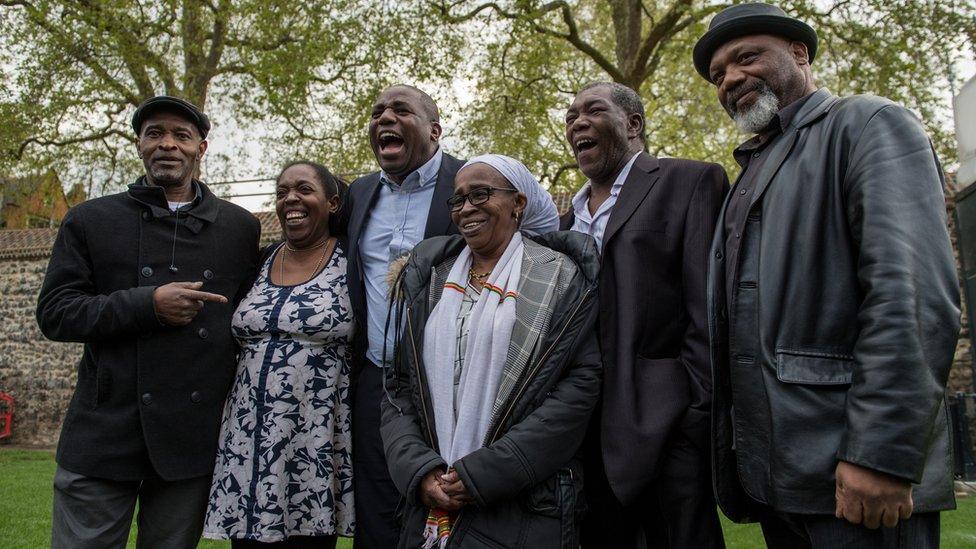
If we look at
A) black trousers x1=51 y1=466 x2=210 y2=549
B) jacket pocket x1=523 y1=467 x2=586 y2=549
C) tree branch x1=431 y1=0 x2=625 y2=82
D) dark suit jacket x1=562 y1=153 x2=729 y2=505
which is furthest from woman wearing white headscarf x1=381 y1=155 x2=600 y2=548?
tree branch x1=431 y1=0 x2=625 y2=82

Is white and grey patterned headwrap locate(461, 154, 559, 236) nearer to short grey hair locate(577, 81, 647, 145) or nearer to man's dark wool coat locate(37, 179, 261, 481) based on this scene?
short grey hair locate(577, 81, 647, 145)

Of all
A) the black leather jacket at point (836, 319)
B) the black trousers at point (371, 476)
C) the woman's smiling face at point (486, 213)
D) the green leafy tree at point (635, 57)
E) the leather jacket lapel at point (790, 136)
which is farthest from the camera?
the green leafy tree at point (635, 57)

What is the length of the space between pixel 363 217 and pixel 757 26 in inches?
77.8

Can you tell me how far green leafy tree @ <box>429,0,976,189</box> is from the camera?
9617 mm

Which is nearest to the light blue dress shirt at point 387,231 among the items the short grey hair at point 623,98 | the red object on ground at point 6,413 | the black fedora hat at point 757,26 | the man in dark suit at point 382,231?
the man in dark suit at point 382,231

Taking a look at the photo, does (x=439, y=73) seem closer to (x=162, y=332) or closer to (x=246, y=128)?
(x=246, y=128)

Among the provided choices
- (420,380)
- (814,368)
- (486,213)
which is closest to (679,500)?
(814,368)

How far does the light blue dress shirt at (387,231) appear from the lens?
339 centimetres

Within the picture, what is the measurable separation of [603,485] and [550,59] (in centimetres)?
990

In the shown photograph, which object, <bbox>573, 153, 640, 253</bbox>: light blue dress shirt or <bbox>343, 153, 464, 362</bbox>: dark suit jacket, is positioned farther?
<bbox>343, 153, 464, 362</bbox>: dark suit jacket

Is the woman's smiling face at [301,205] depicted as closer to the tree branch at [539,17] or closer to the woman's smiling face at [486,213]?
the woman's smiling face at [486,213]

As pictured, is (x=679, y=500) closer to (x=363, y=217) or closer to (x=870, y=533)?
(x=870, y=533)

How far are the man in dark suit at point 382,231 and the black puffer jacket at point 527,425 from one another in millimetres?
439

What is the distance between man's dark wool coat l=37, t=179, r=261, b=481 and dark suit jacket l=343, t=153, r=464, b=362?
0.59m
